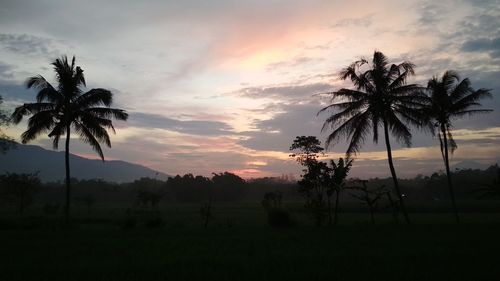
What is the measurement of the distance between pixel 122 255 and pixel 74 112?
1689 cm

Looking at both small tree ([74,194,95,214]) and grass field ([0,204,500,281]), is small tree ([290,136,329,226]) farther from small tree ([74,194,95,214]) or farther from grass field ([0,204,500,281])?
small tree ([74,194,95,214])

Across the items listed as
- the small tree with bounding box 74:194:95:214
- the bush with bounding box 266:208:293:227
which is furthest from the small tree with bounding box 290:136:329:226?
the small tree with bounding box 74:194:95:214

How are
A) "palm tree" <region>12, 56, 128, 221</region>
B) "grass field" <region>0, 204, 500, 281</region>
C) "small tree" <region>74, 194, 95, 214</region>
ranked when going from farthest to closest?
1. "small tree" <region>74, 194, 95, 214</region>
2. "palm tree" <region>12, 56, 128, 221</region>
3. "grass field" <region>0, 204, 500, 281</region>

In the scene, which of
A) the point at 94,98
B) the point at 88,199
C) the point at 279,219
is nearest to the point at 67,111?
the point at 94,98

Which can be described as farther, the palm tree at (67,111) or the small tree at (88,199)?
the small tree at (88,199)

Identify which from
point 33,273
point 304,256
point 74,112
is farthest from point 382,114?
point 33,273

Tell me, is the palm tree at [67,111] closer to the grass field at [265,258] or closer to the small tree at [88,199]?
→ the grass field at [265,258]

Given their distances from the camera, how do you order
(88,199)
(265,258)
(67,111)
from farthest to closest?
(88,199) < (67,111) < (265,258)

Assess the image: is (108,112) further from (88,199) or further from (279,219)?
(88,199)

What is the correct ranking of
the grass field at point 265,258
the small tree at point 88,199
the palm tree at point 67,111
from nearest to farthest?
the grass field at point 265,258 → the palm tree at point 67,111 → the small tree at point 88,199

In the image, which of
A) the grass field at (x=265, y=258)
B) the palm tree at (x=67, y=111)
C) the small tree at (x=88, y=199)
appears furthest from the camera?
the small tree at (x=88, y=199)

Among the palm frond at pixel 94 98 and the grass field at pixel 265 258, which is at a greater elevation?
the palm frond at pixel 94 98

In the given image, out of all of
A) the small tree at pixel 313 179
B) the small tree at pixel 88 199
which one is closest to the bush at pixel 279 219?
the small tree at pixel 313 179

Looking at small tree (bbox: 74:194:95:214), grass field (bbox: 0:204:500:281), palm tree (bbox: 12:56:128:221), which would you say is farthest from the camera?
small tree (bbox: 74:194:95:214)
